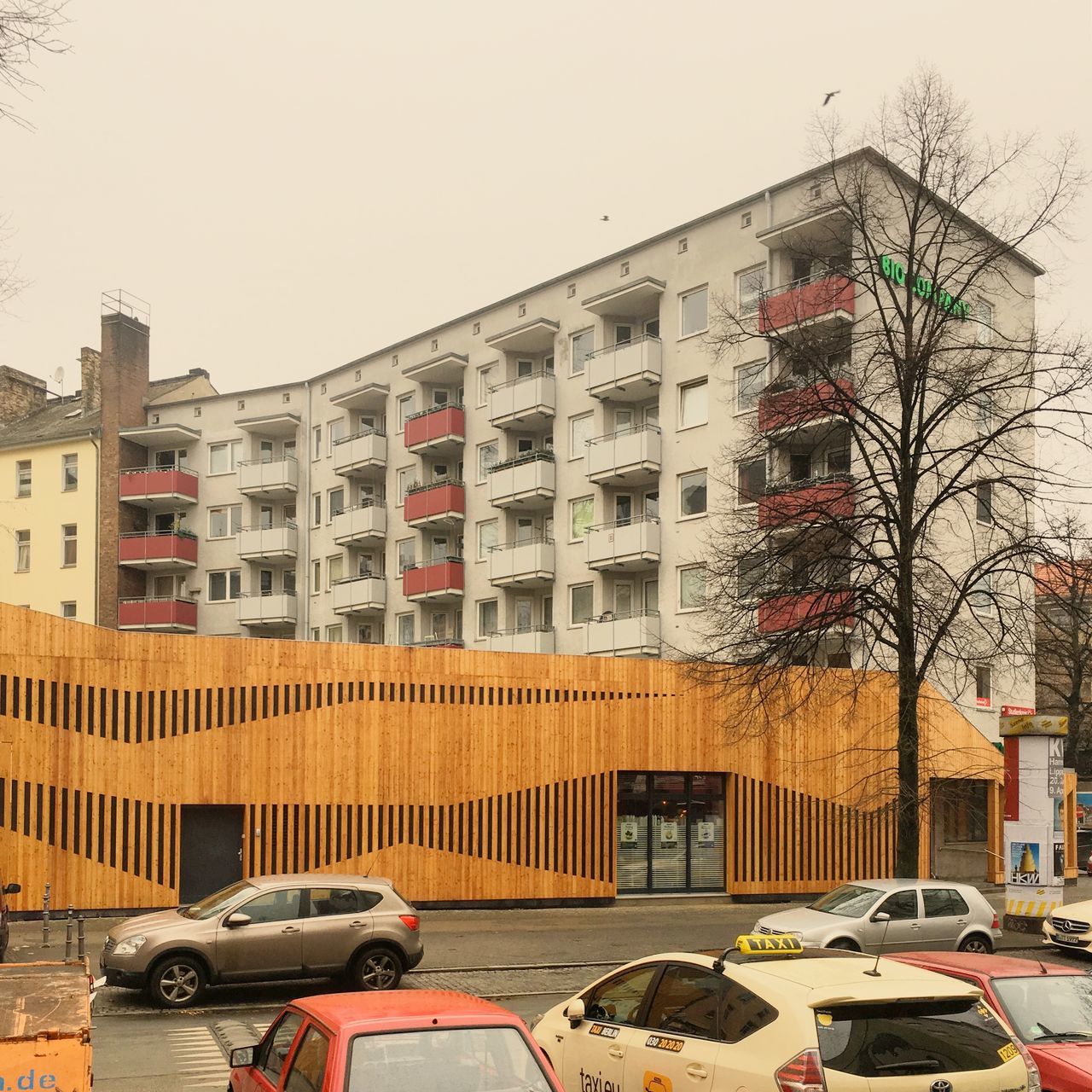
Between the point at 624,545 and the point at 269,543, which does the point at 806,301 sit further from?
the point at 269,543

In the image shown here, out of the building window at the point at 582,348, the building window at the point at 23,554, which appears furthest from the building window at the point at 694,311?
the building window at the point at 23,554

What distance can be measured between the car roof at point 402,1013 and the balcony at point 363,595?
42.1 m

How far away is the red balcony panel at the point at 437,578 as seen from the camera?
4569 centimetres

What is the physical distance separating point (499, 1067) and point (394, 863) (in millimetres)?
19432

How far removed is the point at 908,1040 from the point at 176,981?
10678mm

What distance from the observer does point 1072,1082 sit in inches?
335

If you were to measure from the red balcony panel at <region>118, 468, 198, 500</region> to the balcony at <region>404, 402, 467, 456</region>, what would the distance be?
36.9 feet

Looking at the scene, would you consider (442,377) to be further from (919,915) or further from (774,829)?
(919,915)

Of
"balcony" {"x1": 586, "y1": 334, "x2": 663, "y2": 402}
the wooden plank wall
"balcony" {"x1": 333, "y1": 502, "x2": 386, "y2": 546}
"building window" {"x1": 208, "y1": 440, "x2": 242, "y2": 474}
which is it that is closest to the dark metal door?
the wooden plank wall

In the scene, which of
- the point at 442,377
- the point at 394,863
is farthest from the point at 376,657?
the point at 442,377

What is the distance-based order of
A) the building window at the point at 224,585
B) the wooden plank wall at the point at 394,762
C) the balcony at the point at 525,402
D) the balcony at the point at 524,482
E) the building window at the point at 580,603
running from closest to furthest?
the wooden plank wall at the point at 394,762 < the building window at the point at 580,603 < the balcony at the point at 524,482 < the balcony at the point at 525,402 < the building window at the point at 224,585

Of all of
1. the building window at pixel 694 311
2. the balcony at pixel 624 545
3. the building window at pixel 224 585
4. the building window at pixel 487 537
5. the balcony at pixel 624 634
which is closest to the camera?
the balcony at pixel 624 634

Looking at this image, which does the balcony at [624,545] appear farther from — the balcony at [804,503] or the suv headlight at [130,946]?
the suv headlight at [130,946]

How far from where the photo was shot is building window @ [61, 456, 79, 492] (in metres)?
52.8
